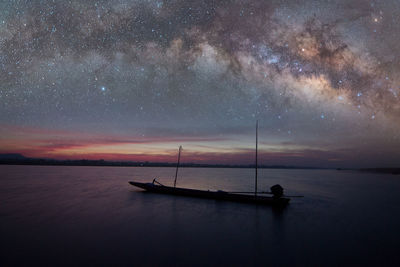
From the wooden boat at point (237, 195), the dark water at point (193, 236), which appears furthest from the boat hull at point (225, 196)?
the dark water at point (193, 236)

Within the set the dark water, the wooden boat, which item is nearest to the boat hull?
the wooden boat

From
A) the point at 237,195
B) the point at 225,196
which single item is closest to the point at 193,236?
the point at 237,195

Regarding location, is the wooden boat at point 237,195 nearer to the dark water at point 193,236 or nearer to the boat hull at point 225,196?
the boat hull at point 225,196

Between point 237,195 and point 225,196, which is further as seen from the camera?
point 225,196

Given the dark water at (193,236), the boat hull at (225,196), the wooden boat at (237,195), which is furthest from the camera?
the boat hull at (225,196)

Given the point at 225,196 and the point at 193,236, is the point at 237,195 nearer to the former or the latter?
the point at 225,196

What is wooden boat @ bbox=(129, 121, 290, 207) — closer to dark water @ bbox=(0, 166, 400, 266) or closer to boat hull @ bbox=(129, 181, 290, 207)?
boat hull @ bbox=(129, 181, 290, 207)

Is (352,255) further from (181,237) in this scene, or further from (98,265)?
(98,265)

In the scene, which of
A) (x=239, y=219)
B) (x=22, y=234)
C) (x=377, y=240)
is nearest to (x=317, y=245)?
(x=377, y=240)

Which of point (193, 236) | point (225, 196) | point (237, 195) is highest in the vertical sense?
point (237, 195)

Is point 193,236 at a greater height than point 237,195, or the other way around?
point 237,195

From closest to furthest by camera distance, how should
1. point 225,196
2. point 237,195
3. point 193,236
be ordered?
point 193,236 < point 237,195 < point 225,196

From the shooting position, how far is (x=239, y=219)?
1908cm

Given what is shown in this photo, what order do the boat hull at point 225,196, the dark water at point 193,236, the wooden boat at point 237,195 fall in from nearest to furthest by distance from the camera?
the dark water at point 193,236, the wooden boat at point 237,195, the boat hull at point 225,196
